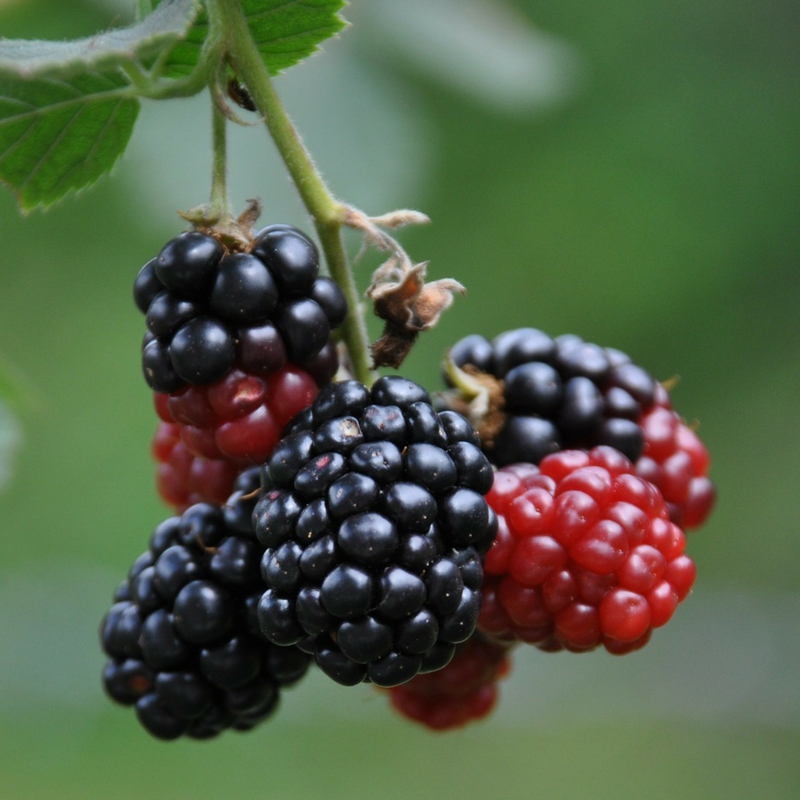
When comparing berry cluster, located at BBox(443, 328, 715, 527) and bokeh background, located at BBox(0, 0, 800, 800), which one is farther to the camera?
bokeh background, located at BBox(0, 0, 800, 800)

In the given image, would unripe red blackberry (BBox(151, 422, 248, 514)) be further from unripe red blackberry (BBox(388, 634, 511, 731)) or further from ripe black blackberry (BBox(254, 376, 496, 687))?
unripe red blackberry (BBox(388, 634, 511, 731))

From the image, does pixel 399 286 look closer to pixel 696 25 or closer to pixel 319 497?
pixel 319 497

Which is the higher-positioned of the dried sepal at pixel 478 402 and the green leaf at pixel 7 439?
the dried sepal at pixel 478 402

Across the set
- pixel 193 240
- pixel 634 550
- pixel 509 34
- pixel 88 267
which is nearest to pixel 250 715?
pixel 634 550

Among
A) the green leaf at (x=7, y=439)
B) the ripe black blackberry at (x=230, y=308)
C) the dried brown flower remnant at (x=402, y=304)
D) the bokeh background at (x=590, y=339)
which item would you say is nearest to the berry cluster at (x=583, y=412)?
the dried brown flower remnant at (x=402, y=304)

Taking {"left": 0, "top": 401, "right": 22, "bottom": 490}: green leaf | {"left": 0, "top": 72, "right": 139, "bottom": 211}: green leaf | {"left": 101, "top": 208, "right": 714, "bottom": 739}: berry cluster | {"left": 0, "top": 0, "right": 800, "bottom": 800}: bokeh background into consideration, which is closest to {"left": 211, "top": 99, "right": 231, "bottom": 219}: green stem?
{"left": 101, "top": 208, "right": 714, "bottom": 739}: berry cluster

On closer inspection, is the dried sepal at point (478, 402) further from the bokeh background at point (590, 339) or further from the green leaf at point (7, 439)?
the bokeh background at point (590, 339)

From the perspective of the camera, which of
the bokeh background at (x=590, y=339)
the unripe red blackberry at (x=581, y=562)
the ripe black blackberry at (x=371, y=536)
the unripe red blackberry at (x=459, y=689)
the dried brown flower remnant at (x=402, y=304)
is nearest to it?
the ripe black blackberry at (x=371, y=536)
